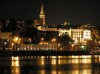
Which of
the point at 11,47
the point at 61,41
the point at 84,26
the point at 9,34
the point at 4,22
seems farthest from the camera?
the point at 84,26

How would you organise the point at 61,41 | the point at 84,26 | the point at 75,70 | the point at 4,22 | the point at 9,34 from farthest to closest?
the point at 84,26 < the point at 4,22 < the point at 9,34 < the point at 61,41 < the point at 75,70

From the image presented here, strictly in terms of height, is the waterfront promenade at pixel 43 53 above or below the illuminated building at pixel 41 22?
below

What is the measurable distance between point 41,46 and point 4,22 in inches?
1073

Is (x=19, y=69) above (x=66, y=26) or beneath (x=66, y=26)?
beneath

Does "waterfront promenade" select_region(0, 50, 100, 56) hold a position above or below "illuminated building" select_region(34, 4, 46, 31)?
below

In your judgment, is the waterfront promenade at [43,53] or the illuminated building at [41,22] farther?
the illuminated building at [41,22]

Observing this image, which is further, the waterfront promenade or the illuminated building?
the illuminated building

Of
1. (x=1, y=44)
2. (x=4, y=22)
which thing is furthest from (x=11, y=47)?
(x=4, y=22)

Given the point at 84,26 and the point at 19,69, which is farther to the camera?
the point at 84,26

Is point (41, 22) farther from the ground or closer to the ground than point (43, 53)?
farther from the ground

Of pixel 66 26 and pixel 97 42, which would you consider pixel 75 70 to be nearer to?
pixel 97 42

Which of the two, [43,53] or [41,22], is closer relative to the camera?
[43,53]

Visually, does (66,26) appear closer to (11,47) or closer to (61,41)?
(61,41)

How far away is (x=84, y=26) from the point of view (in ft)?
417
